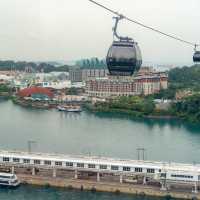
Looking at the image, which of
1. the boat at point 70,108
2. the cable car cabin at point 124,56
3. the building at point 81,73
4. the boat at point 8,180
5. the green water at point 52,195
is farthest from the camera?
the building at point 81,73

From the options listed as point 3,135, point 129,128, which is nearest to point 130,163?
point 3,135

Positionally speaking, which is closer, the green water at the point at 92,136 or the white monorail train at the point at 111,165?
the white monorail train at the point at 111,165

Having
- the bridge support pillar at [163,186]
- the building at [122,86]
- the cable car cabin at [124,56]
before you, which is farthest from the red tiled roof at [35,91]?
the cable car cabin at [124,56]

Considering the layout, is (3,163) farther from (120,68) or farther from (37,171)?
(120,68)

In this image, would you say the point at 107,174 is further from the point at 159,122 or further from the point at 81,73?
the point at 81,73

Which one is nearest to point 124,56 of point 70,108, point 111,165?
point 111,165

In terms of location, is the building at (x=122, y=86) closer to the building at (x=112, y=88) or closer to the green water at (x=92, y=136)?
the building at (x=112, y=88)
